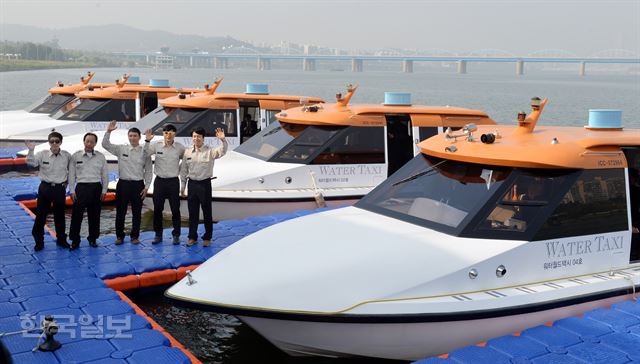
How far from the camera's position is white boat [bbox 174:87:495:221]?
11859 mm

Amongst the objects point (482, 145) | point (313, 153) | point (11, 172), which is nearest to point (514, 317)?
point (482, 145)

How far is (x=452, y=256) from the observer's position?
6.10 metres

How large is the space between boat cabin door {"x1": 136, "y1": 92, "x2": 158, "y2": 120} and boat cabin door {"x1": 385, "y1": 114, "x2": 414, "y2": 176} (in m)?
9.32

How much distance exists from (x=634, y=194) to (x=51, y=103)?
20018mm

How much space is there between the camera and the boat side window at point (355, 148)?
12.1m

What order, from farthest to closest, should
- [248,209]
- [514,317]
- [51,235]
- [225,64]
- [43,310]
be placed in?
[225,64] → [248,209] → [51,235] → [43,310] → [514,317]

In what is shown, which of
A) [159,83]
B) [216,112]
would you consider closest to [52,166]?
[216,112]

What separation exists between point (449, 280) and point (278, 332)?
1.59 metres

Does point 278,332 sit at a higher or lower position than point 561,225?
lower

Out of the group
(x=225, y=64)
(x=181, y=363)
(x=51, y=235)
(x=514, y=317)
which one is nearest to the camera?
(x=181, y=363)

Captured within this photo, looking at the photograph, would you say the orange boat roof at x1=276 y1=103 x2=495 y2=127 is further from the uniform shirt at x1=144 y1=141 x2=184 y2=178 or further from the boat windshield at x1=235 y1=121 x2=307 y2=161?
the uniform shirt at x1=144 y1=141 x2=184 y2=178

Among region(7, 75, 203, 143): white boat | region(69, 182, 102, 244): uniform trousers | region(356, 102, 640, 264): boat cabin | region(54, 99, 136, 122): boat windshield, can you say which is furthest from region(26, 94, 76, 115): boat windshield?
region(356, 102, 640, 264): boat cabin

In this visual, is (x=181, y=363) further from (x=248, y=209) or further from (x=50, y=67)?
(x=50, y=67)

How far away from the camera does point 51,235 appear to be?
10086 mm
